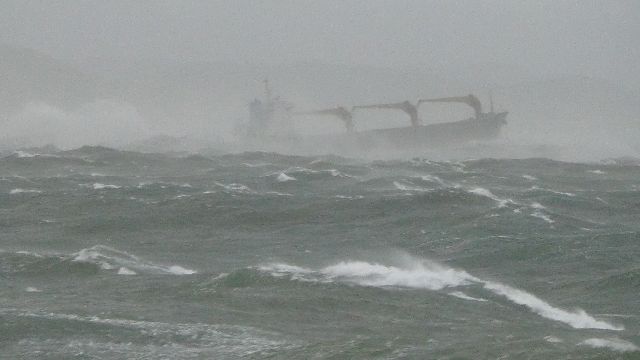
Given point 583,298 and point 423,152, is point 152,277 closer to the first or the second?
point 583,298

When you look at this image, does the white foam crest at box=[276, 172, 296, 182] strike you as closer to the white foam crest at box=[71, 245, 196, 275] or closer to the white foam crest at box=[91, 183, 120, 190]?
the white foam crest at box=[91, 183, 120, 190]

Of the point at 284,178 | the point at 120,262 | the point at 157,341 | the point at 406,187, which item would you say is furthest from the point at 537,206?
the point at 157,341

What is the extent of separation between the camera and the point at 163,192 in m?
55.9

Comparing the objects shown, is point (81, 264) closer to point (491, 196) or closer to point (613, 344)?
point (613, 344)

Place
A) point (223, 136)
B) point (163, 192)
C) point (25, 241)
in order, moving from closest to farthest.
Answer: point (25, 241)
point (163, 192)
point (223, 136)

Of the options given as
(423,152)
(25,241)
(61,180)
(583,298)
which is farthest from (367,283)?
(423,152)

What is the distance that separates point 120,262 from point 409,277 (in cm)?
1254

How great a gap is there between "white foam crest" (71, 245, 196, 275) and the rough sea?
12cm

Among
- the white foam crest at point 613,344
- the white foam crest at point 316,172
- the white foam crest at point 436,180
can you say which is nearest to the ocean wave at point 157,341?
the white foam crest at point 613,344

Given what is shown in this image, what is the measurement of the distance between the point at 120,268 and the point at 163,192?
70.0 ft

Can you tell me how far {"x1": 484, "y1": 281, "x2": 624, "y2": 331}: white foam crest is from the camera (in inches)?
1049

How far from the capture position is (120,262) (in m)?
36.1

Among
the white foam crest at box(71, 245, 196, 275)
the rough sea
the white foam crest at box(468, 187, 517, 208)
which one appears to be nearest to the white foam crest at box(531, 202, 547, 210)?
the rough sea

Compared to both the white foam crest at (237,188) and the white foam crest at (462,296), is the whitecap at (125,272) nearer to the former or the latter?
the white foam crest at (462,296)
